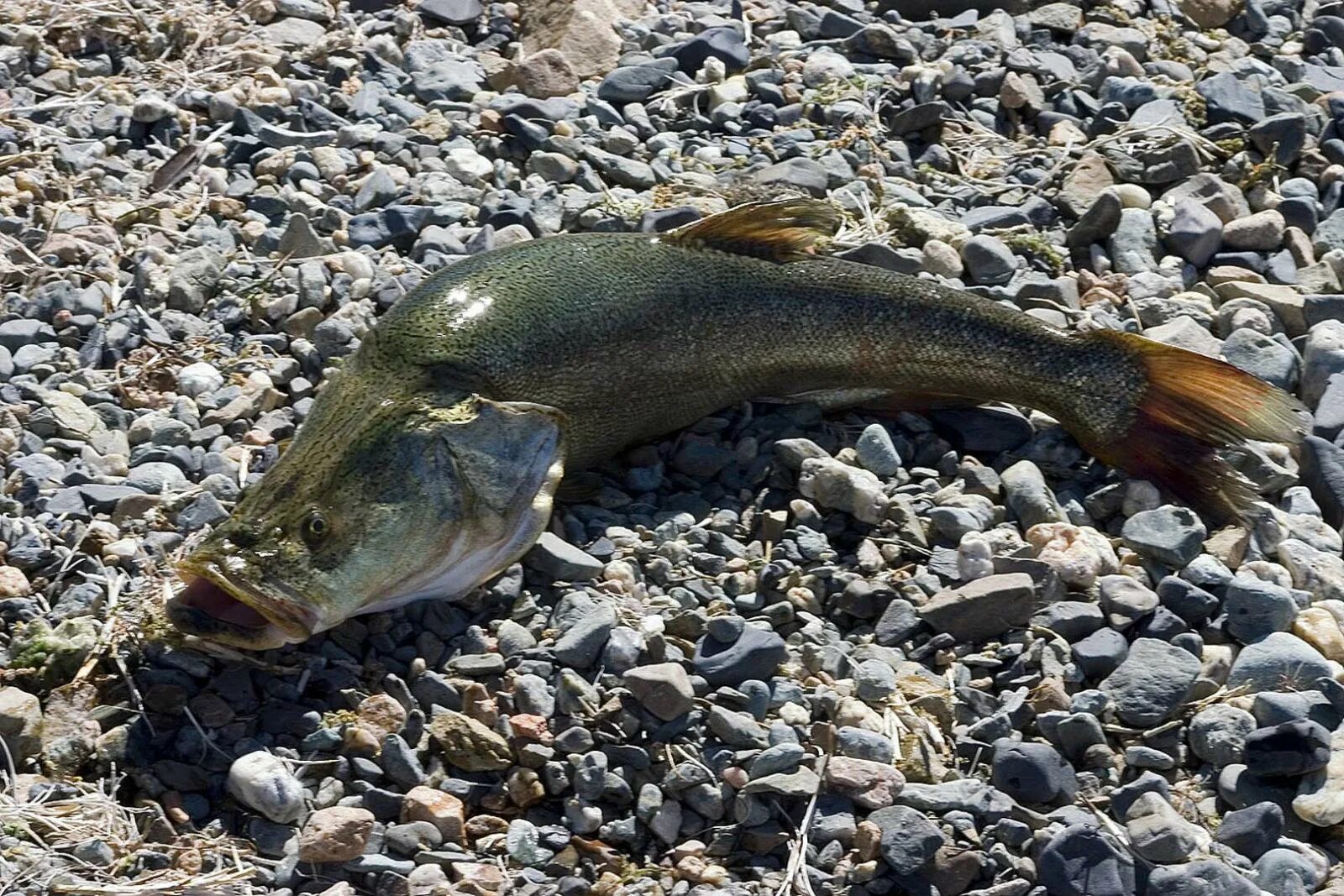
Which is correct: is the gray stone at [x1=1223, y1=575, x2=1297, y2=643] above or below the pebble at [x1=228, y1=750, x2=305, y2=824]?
above

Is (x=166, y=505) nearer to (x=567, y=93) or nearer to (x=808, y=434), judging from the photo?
(x=808, y=434)

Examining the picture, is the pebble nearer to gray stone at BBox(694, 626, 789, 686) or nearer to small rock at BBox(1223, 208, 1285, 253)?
gray stone at BBox(694, 626, 789, 686)

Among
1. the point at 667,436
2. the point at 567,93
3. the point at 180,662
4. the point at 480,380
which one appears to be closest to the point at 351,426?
the point at 480,380

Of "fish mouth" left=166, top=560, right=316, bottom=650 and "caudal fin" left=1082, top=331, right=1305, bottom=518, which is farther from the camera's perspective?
"caudal fin" left=1082, top=331, right=1305, bottom=518

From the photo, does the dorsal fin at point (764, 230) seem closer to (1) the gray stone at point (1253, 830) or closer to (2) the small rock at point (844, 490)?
(2) the small rock at point (844, 490)

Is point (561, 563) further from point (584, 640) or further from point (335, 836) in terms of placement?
point (335, 836)

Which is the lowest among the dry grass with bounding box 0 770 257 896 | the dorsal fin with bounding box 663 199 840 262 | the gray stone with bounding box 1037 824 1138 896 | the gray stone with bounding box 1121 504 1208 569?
the dry grass with bounding box 0 770 257 896

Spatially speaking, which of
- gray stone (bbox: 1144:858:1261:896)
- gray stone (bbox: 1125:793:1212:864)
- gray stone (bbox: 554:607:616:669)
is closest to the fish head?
gray stone (bbox: 554:607:616:669)
